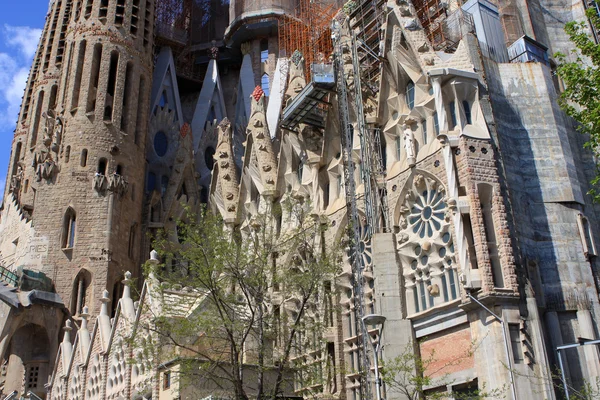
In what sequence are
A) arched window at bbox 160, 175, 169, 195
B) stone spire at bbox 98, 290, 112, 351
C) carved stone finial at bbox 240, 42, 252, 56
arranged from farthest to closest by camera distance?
carved stone finial at bbox 240, 42, 252, 56 < arched window at bbox 160, 175, 169, 195 < stone spire at bbox 98, 290, 112, 351

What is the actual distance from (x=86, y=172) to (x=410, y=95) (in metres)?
17.2

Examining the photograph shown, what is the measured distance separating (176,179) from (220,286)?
21.0m

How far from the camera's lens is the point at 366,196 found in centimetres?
2212

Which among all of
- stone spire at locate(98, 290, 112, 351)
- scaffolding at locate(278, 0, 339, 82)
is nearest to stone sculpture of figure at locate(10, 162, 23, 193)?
stone spire at locate(98, 290, 112, 351)

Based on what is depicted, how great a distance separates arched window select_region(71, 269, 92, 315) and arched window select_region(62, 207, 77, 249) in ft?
4.91

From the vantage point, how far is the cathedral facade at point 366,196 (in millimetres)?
18828

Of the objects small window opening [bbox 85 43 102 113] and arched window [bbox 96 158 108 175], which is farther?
small window opening [bbox 85 43 102 113]

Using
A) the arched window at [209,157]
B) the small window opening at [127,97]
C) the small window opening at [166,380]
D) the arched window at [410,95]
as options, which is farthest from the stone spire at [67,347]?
the arched window at [209,157]

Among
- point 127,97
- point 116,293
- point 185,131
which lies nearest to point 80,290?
point 116,293

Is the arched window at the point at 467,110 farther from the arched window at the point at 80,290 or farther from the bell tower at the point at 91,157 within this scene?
the arched window at the point at 80,290

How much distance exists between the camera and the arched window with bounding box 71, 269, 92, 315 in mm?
30203

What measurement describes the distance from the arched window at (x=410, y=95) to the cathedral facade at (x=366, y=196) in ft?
0.58

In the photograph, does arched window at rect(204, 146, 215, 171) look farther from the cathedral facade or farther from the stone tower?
the stone tower

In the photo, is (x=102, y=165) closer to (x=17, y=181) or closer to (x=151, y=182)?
(x=151, y=182)
